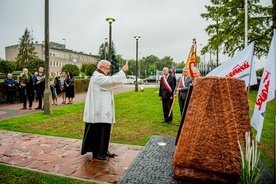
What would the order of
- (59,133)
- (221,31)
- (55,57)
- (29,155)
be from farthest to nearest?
(55,57)
(221,31)
(59,133)
(29,155)

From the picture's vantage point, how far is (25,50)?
185 ft

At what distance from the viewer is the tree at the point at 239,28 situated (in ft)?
69.9

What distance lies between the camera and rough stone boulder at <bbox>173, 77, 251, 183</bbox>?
3.72 meters

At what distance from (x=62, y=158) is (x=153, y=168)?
209cm

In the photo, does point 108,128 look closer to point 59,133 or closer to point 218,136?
point 218,136

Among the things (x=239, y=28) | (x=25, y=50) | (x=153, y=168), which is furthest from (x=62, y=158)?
(x=25, y=50)

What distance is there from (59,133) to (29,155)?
200 centimetres

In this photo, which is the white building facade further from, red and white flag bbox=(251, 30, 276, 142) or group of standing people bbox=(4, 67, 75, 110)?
red and white flag bbox=(251, 30, 276, 142)

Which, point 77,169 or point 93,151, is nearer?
point 77,169

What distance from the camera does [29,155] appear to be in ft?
16.5

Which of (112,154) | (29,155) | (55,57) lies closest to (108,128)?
(112,154)

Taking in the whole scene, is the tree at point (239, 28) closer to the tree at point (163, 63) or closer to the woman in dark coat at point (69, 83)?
the woman in dark coat at point (69, 83)

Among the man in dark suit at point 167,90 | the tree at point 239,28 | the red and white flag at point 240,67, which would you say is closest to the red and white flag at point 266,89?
the red and white flag at point 240,67

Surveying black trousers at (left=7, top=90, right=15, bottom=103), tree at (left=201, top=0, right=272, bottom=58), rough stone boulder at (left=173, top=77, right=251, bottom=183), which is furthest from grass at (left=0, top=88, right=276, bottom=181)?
tree at (left=201, top=0, right=272, bottom=58)
